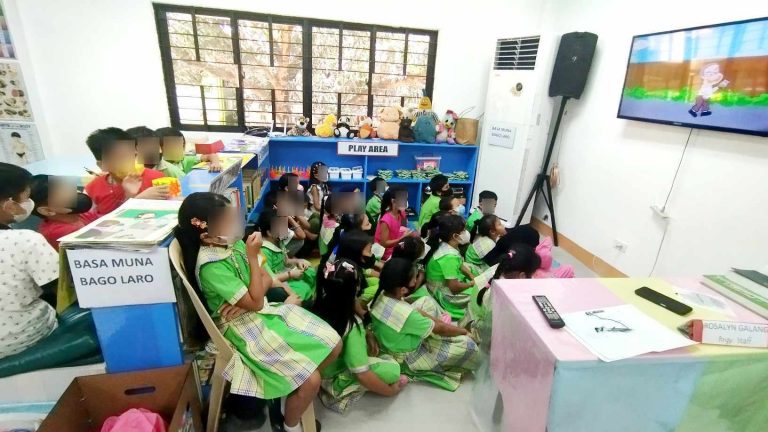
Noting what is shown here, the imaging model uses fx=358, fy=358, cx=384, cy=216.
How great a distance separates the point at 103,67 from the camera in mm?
3340

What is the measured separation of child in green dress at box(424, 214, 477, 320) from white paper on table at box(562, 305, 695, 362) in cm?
97

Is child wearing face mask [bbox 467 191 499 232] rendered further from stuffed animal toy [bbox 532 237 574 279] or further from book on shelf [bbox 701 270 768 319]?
book on shelf [bbox 701 270 768 319]

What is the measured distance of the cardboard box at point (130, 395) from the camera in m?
1.16

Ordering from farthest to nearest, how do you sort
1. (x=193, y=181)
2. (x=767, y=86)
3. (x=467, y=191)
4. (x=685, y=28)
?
1. (x=467, y=191)
2. (x=685, y=28)
3. (x=767, y=86)
4. (x=193, y=181)

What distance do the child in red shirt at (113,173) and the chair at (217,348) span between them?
39.0 inches

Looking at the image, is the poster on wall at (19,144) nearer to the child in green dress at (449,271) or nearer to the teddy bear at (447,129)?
the child in green dress at (449,271)

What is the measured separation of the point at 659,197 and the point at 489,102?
1.88 m

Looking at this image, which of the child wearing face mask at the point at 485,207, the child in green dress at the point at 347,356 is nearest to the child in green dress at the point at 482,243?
the child wearing face mask at the point at 485,207

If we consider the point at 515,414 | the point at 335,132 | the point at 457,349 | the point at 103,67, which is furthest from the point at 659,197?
the point at 103,67

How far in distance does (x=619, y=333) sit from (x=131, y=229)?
153 cm

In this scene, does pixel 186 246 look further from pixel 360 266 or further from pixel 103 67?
pixel 103 67

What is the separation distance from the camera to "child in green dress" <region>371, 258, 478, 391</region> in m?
1.62

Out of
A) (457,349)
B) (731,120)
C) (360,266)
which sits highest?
(731,120)

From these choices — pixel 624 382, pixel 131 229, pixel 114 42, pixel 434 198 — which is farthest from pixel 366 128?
pixel 624 382
